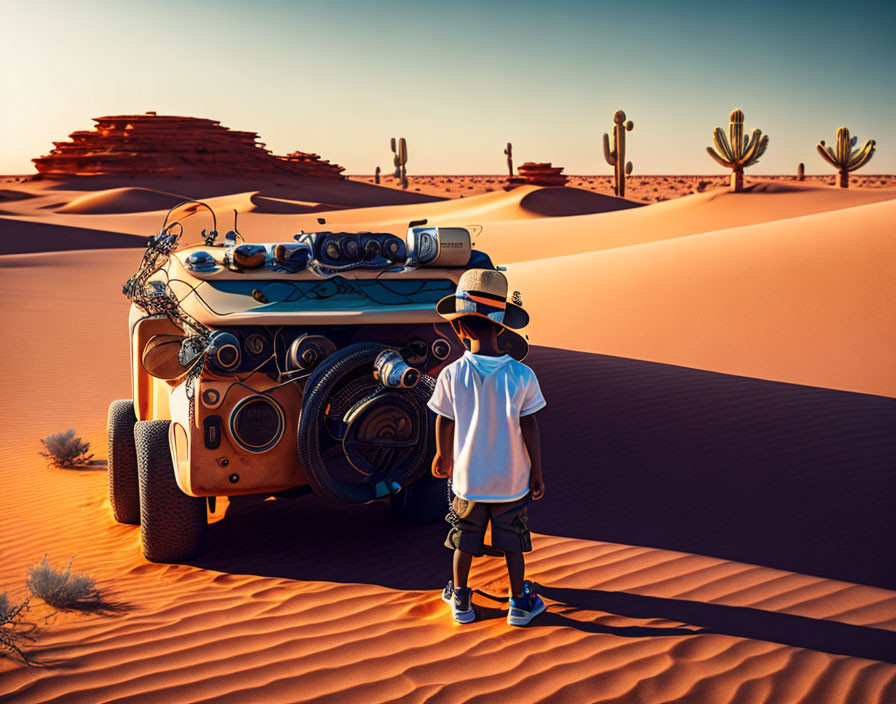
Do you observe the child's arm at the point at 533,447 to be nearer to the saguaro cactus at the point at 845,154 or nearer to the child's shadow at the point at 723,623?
the child's shadow at the point at 723,623

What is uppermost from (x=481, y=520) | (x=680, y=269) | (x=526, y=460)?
(x=680, y=269)

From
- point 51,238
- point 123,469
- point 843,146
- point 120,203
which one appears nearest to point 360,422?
point 123,469

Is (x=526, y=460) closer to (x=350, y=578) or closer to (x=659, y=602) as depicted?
(x=659, y=602)

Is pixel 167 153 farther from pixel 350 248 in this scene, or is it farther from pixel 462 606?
pixel 462 606

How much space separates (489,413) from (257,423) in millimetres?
1668

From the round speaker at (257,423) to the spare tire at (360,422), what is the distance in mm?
275

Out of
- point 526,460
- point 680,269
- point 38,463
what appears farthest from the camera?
point 680,269

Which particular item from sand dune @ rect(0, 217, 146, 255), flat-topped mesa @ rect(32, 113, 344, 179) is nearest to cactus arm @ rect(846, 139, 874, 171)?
sand dune @ rect(0, 217, 146, 255)

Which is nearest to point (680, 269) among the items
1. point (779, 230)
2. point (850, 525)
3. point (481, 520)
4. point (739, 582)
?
point (779, 230)

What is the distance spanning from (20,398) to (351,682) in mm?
9504

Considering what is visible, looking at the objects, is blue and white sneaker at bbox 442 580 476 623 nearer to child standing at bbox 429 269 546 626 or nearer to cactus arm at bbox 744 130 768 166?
child standing at bbox 429 269 546 626

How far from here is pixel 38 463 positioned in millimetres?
8828

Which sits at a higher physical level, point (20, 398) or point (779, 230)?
point (779, 230)

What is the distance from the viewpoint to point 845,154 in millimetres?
45344
